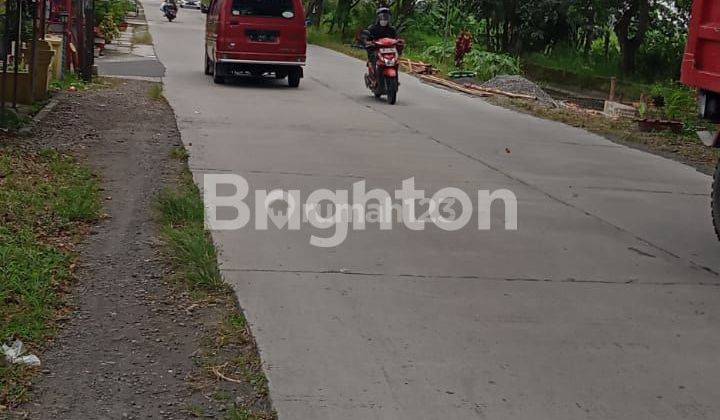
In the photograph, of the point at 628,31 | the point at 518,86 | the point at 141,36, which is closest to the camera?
the point at 518,86

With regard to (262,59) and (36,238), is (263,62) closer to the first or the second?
(262,59)

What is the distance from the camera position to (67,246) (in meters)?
6.95

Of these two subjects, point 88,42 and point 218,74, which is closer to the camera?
point 88,42

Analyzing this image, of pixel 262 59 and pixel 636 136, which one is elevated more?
pixel 262 59

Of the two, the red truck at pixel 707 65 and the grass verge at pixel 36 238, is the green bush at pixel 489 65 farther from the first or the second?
the red truck at pixel 707 65

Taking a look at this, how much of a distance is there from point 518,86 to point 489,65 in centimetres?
410

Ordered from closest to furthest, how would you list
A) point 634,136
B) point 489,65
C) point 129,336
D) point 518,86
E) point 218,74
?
point 129,336 < point 634,136 < point 218,74 < point 518,86 < point 489,65

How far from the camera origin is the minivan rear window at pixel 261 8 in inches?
757

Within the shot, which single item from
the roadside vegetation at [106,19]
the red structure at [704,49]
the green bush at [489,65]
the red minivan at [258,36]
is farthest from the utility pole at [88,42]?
the red structure at [704,49]

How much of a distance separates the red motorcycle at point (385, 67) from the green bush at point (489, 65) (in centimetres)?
710

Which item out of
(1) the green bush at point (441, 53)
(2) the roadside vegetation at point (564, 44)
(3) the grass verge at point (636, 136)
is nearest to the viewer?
(3) the grass verge at point (636, 136)

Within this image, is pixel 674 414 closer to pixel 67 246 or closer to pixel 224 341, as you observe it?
pixel 224 341

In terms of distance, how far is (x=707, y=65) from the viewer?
320 inches

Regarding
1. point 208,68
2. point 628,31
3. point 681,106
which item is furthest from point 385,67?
point 628,31
